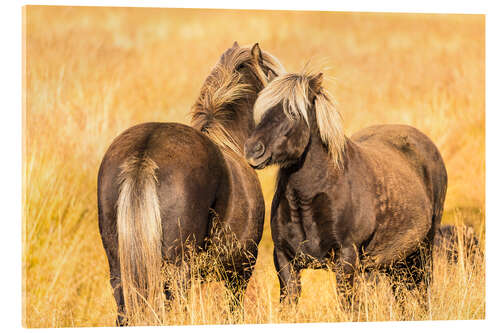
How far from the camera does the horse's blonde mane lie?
4.71m

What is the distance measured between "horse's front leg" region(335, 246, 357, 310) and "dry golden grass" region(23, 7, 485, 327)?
14 centimetres

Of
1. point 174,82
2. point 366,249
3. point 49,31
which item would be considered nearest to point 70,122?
point 49,31

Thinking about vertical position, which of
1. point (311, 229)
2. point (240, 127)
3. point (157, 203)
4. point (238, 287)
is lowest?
point (238, 287)

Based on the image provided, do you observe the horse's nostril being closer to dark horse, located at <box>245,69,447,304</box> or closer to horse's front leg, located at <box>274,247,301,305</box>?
dark horse, located at <box>245,69,447,304</box>

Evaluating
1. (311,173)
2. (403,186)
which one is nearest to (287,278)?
(311,173)

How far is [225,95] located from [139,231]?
178cm

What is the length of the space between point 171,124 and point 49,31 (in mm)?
1843

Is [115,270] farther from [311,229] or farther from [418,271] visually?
[418,271]

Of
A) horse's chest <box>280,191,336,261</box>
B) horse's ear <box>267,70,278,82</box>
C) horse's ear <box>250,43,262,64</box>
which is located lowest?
horse's chest <box>280,191,336,261</box>

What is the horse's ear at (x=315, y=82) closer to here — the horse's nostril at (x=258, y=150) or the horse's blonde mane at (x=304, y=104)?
the horse's blonde mane at (x=304, y=104)

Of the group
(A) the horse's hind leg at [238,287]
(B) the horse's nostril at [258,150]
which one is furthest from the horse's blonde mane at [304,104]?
(A) the horse's hind leg at [238,287]

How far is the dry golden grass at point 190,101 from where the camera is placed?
18.4ft

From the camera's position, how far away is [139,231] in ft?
14.3

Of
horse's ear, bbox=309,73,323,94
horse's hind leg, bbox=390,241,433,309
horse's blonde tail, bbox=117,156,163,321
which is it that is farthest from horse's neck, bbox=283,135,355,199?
horse's hind leg, bbox=390,241,433,309
